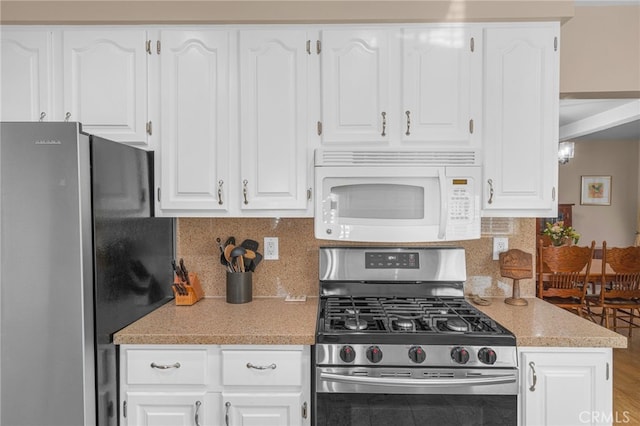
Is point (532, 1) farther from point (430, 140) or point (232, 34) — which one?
point (232, 34)

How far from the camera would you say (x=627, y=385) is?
3.21 meters

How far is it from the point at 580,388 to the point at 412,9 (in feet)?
6.07

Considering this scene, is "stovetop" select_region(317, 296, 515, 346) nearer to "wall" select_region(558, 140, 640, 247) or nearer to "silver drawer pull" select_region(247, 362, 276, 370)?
"silver drawer pull" select_region(247, 362, 276, 370)

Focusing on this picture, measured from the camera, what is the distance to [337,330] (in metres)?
1.70

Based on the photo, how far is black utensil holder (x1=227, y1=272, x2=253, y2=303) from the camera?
7.08ft

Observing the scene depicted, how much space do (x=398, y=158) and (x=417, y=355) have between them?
0.92 metres

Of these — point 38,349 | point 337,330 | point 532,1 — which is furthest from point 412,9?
point 38,349

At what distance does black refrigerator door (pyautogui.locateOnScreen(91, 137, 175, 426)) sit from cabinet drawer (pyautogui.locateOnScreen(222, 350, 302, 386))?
49 cm

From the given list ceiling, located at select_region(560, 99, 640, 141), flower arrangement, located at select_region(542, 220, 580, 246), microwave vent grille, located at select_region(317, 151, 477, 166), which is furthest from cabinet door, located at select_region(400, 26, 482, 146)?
flower arrangement, located at select_region(542, 220, 580, 246)

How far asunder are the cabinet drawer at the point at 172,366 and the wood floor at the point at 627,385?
271 centimetres

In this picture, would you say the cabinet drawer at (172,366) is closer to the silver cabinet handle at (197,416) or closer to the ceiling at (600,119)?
the silver cabinet handle at (197,416)

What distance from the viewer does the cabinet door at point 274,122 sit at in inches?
78.8

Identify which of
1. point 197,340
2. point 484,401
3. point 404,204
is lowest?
point 484,401

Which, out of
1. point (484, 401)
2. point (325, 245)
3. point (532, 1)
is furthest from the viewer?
point (325, 245)
